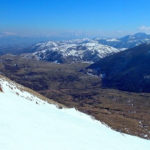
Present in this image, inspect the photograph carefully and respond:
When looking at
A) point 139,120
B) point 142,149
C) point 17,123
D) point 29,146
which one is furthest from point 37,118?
point 139,120

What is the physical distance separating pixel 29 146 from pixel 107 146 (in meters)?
8.82

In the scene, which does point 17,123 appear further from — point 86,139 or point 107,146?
point 107,146

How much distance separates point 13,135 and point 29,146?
1.29 metres

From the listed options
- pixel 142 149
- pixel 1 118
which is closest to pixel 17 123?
pixel 1 118

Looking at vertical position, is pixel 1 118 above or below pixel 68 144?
above

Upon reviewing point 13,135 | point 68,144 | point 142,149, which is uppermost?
point 13,135

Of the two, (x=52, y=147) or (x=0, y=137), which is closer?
(x=0, y=137)

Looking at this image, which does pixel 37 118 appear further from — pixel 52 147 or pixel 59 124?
pixel 52 147

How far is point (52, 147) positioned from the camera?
16.9m

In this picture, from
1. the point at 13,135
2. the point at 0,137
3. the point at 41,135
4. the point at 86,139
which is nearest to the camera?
the point at 0,137

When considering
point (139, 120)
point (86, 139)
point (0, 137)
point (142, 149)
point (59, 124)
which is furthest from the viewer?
point (139, 120)

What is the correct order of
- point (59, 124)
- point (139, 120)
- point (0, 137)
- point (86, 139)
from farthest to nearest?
point (139, 120)
point (59, 124)
point (86, 139)
point (0, 137)

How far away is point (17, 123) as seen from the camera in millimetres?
19062

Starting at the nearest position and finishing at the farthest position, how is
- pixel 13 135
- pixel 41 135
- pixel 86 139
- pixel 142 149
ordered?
pixel 13 135 → pixel 41 135 → pixel 86 139 → pixel 142 149
